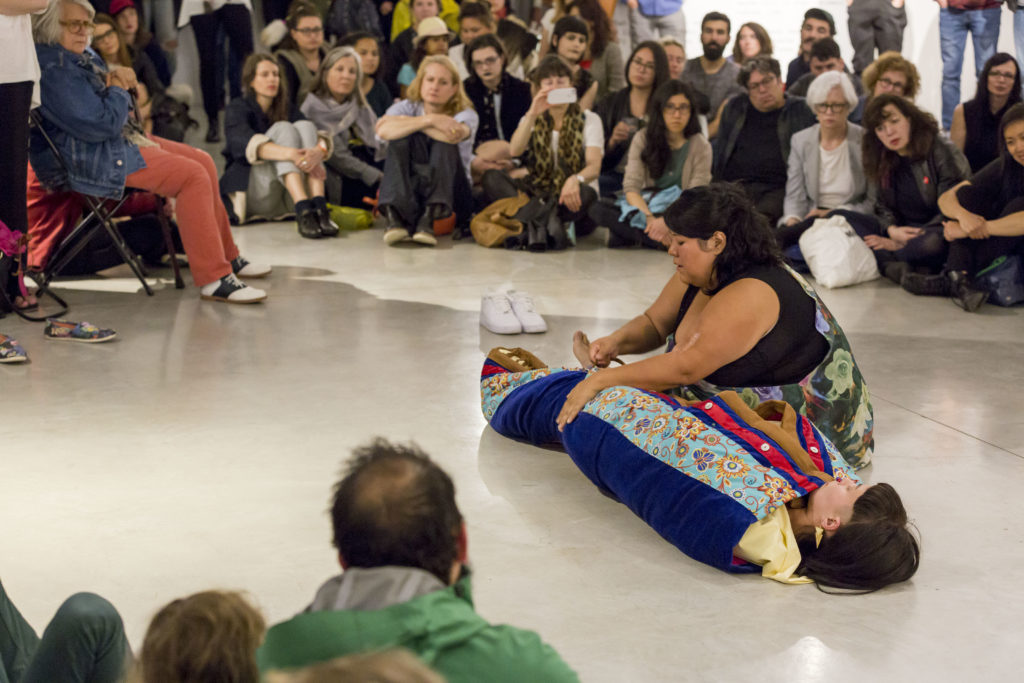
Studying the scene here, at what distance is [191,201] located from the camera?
4.86 metres

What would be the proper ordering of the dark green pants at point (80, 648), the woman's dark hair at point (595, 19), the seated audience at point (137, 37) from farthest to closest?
the woman's dark hair at point (595, 19), the seated audience at point (137, 37), the dark green pants at point (80, 648)

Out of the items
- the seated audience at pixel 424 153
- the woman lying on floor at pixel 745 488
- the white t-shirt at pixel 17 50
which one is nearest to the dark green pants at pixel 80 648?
the woman lying on floor at pixel 745 488

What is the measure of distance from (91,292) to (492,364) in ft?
7.94

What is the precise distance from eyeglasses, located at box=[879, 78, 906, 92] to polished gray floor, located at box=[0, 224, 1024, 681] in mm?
1378

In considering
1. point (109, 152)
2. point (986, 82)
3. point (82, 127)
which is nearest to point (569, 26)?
point (986, 82)

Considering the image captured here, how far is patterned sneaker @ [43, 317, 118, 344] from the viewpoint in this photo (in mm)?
4262

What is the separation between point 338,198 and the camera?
6980 millimetres

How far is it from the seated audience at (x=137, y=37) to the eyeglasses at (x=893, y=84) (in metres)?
4.11

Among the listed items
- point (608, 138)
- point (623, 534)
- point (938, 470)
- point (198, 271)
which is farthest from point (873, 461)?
point (608, 138)

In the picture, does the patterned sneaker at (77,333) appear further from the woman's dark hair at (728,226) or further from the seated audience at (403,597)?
the seated audience at (403,597)

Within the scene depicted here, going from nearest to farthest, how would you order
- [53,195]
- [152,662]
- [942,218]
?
[152,662]
[53,195]
[942,218]

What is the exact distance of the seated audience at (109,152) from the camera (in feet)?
14.5

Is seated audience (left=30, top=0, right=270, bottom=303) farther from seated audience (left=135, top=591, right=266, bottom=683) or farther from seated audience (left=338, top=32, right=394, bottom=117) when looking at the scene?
seated audience (left=135, top=591, right=266, bottom=683)

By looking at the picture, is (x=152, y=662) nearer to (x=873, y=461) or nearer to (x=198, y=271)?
(x=873, y=461)
